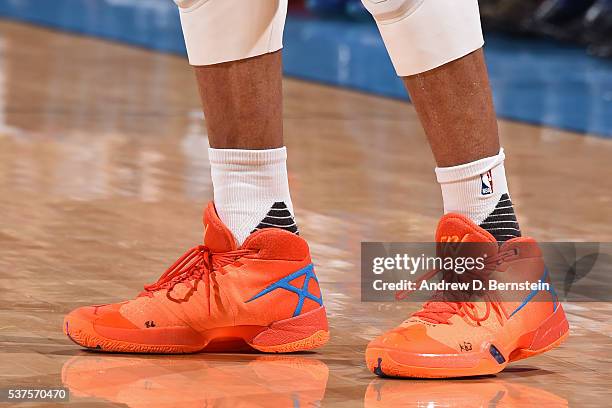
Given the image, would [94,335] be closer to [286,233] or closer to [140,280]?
[286,233]

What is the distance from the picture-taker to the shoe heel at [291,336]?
1318 millimetres

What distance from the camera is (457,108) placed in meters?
1.24

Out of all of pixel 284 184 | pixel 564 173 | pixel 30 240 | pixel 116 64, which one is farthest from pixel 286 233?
pixel 116 64

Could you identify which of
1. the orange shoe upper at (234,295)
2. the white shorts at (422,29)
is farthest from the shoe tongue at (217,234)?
the white shorts at (422,29)

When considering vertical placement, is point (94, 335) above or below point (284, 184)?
below

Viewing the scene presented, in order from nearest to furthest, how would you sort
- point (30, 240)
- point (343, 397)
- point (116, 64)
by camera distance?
1. point (343, 397)
2. point (30, 240)
3. point (116, 64)

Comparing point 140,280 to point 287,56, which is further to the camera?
point 287,56

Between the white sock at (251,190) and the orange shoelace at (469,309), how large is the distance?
0.17m

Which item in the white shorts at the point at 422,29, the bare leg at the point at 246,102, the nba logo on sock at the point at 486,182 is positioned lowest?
the nba logo on sock at the point at 486,182

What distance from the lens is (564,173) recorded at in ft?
8.32

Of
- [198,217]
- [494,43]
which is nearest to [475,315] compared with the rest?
[198,217]

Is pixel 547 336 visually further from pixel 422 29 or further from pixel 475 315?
pixel 422 29

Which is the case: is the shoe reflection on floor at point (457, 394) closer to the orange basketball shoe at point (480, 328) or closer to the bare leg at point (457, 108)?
the orange basketball shoe at point (480, 328)

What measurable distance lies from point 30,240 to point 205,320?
0.57 meters
